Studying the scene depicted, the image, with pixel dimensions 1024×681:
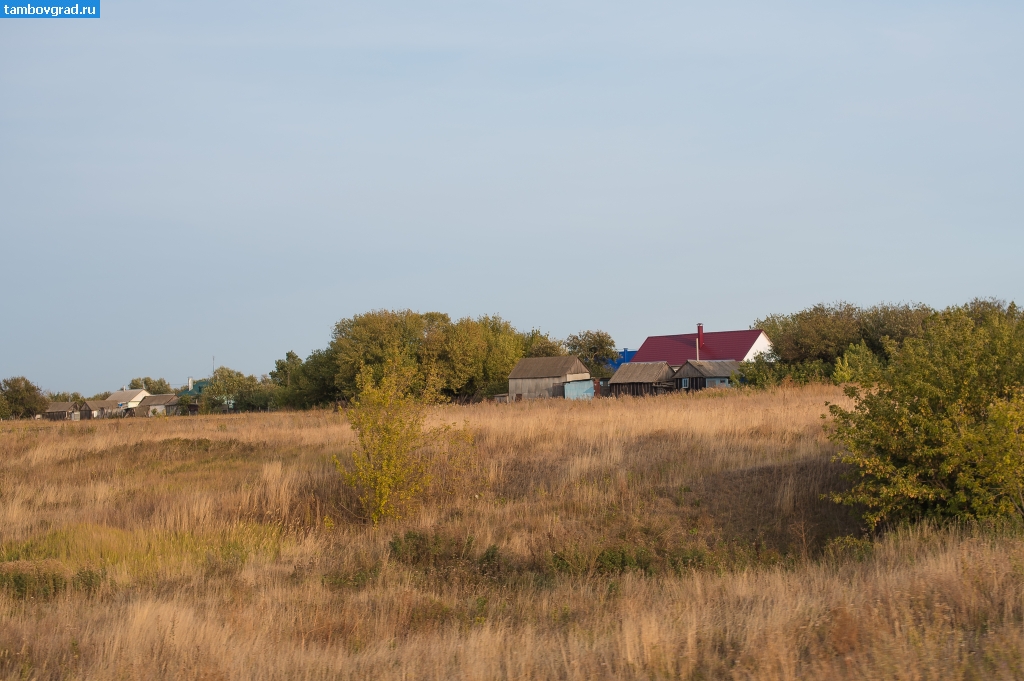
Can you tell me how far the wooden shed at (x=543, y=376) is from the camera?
65375 millimetres

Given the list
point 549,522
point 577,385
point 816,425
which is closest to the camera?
point 549,522

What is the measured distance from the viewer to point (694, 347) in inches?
2677

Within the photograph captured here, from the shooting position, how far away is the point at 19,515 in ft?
46.9

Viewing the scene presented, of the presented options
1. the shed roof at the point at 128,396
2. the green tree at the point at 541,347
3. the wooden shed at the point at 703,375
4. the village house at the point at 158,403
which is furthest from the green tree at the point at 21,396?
the wooden shed at the point at 703,375

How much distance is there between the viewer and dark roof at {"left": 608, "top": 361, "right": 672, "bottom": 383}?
5638 cm

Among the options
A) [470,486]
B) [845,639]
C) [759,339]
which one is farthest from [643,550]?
[759,339]

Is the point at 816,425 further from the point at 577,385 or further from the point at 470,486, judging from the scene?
the point at 577,385

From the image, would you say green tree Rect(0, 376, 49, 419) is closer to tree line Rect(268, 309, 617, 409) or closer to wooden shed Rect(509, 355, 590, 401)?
tree line Rect(268, 309, 617, 409)

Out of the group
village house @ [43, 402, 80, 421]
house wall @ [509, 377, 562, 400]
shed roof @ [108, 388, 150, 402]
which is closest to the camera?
house wall @ [509, 377, 562, 400]

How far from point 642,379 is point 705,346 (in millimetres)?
13658

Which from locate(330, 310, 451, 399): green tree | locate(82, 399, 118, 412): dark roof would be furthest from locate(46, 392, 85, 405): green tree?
locate(330, 310, 451, 399): green tree

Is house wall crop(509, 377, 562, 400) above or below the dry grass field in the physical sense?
above

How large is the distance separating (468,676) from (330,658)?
4.66 feet

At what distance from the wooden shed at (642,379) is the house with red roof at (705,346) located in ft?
26.7
